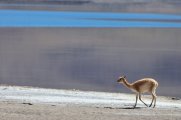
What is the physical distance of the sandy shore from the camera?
974 centimetres

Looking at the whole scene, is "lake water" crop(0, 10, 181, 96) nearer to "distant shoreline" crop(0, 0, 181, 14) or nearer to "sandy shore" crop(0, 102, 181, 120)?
"sandy shore" crop(0, 102, 181, 120)

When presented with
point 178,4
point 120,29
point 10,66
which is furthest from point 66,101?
point 178,4

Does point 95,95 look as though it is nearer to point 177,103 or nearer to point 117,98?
point 117,98

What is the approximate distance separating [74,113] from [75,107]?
106 cm

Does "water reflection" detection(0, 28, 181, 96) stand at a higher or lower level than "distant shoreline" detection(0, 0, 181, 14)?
lower

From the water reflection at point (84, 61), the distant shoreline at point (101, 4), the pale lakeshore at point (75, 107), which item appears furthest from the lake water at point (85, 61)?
the distant shoreline at point (101, 4)

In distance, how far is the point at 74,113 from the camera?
10.3 m

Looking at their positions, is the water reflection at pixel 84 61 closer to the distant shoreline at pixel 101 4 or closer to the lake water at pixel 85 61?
the lake water at pixel 85 61

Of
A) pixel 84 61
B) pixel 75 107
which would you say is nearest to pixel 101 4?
pixel 84 61

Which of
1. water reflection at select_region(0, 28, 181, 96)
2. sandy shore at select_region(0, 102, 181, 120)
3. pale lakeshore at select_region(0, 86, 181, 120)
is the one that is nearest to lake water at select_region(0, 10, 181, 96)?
water reflection at select_region(0, 28, 181, 96)

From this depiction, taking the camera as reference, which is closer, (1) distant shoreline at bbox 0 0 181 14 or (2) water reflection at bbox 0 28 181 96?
(2) water reflection at bbox 0 28 181 96

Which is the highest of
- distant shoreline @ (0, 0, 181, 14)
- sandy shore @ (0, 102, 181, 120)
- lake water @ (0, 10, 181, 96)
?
distant shoreline @ (0, 0, 181, 14)

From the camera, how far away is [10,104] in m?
11.2

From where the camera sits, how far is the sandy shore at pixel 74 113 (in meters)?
9.74
